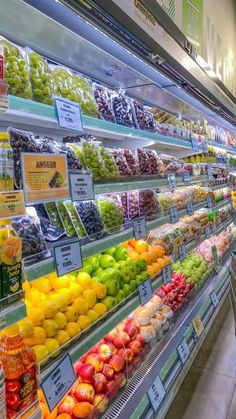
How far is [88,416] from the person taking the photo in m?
1.30

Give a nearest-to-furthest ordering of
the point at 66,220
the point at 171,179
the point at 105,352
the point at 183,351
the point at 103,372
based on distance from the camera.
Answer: the point at 66,220 → the point at 103,372 → the point at 105,352 → the point at 183,351 → the point at 171,179

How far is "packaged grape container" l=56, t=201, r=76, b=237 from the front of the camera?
1.39 meters

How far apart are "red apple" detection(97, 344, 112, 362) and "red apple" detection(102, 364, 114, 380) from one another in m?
0.04

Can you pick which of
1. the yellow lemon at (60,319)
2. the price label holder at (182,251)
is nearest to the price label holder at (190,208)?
the price label holder at (182,251)

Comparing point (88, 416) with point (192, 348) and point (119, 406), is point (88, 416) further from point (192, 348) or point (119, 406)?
point (192, 348)

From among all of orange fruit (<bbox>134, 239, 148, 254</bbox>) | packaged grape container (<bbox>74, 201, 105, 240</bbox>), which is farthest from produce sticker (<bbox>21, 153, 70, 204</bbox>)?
orange fruit (<bbox>134, 239, 148, 254</bbox>)

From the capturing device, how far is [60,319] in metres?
1.24

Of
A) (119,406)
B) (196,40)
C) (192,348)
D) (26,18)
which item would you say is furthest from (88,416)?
(196,40)

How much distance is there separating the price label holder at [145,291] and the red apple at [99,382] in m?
0.37

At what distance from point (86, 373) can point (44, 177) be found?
34.2 inches

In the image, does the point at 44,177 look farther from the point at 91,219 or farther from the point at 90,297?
the point at 90,297

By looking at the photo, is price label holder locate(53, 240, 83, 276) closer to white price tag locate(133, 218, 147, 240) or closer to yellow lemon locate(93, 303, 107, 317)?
yellow lemon locate(93, 303, 107, 317)

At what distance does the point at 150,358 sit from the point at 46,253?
3.17 ft

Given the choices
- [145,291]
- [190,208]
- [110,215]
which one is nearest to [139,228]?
[110,215]
